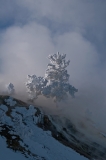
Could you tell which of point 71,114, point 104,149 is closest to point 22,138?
point 104,149

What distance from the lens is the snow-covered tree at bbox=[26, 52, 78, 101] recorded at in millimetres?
62562

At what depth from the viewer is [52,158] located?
24875 millimetres

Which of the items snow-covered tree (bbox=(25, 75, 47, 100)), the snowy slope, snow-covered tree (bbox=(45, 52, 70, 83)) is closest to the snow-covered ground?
the snowy slope

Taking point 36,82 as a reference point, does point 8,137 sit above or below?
below

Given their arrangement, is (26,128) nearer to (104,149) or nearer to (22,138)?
(22,138)

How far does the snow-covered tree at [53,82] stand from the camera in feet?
205

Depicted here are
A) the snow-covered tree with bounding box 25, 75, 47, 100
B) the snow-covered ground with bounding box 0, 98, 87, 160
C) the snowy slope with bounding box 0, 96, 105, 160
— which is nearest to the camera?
the snow-covered ground with bounding box 0, 98, 87, 160

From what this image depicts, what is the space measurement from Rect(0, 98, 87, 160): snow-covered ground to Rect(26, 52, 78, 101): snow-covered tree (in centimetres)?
A: 2579

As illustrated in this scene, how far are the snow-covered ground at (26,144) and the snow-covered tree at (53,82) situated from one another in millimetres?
25787

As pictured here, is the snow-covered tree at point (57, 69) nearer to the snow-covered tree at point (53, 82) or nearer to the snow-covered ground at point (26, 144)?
the snow-covered tree at point (53, 82)

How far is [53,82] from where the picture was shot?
62.8 m

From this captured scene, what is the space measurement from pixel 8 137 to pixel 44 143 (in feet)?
17.1

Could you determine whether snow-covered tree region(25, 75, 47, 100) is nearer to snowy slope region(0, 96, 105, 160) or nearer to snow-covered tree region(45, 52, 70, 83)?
snow-covered tree region(45, 52, 70, 83)

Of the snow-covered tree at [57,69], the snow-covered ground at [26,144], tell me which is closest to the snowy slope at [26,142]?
the snow-covered ground at [26,144]
